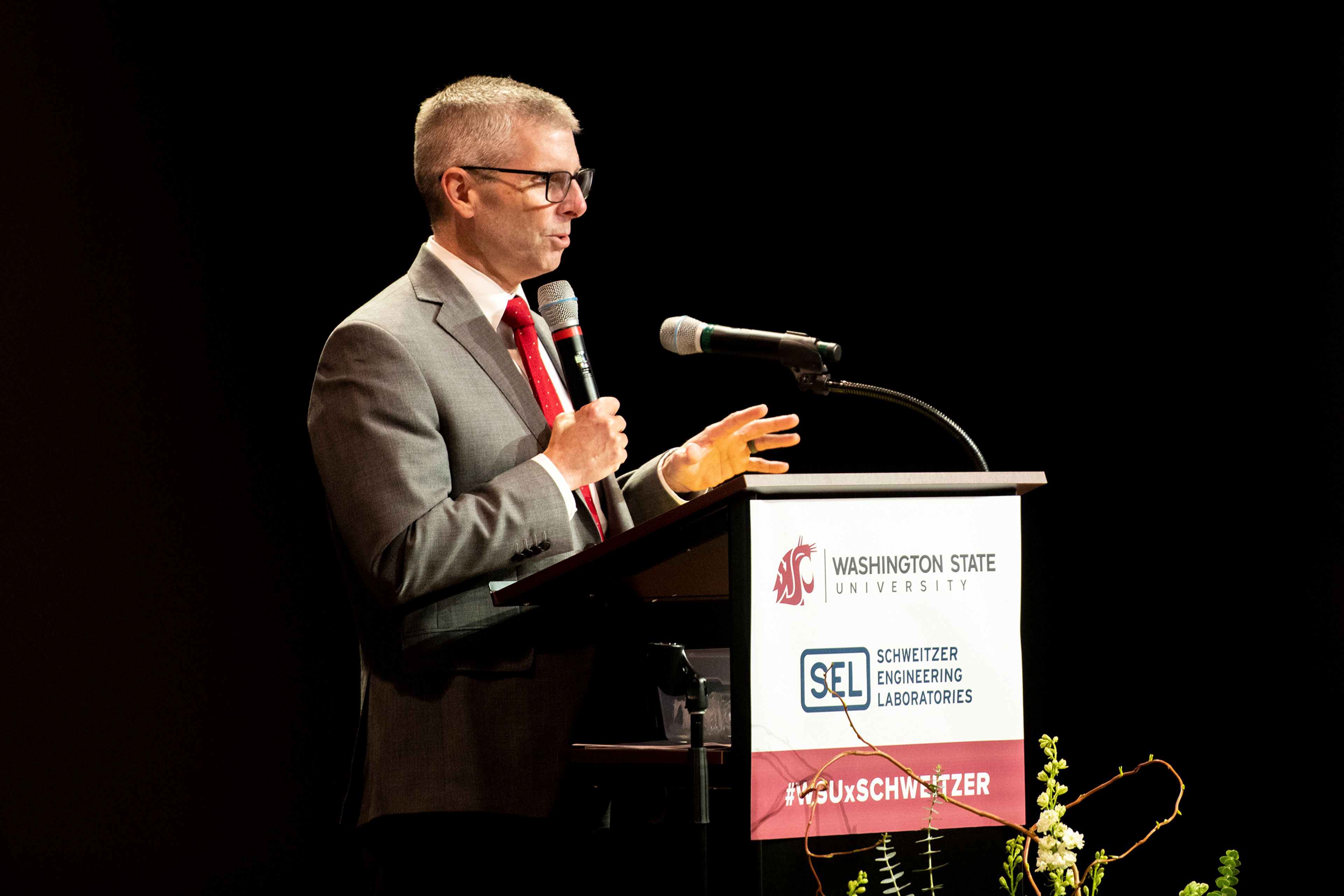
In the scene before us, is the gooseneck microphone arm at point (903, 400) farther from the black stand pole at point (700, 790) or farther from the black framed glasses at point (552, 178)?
the black framed glasses at point (552, 178)

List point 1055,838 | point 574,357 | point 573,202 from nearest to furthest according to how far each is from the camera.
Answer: point 1055,838 < point 574,357 < point 573,202

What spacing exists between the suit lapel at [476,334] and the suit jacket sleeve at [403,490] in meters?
0.13

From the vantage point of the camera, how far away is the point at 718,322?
138 inches

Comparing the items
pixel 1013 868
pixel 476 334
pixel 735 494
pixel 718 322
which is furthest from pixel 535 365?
pixel 718 322

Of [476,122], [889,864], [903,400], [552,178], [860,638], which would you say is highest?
[476,122]

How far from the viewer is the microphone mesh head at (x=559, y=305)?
1851 millimetres

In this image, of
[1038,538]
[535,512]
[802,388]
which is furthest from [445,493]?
[1038,538]

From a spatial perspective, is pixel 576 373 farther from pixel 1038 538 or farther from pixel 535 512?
pixel 1038 538

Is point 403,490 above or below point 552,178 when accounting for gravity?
below

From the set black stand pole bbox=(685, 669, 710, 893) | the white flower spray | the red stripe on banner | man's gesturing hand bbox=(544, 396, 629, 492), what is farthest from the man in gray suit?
the white flower spray

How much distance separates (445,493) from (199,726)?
173 centimetres

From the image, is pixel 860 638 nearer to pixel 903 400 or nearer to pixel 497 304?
pixel 903 400

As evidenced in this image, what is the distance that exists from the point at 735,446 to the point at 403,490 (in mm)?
544

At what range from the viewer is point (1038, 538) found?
335 cm
